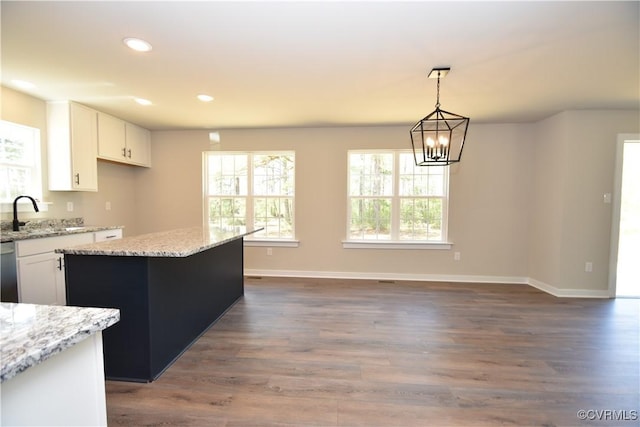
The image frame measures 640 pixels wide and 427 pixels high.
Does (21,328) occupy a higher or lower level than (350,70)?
lower

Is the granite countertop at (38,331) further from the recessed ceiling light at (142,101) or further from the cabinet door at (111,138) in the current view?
the cabinet door at (111,138)

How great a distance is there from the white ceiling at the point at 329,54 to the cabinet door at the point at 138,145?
0.71 meters

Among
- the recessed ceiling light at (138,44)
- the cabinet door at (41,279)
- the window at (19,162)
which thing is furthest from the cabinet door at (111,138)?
the recessed ceiling light at (138,44)

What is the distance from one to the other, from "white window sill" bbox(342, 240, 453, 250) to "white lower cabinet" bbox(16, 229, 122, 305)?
134 inches

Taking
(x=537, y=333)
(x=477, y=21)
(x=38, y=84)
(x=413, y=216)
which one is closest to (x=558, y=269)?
(x=537, y=333)

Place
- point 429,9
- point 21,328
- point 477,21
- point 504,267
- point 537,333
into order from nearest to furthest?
point 21,328, point 429,9, point 477,21, point 537,333, point 504,267

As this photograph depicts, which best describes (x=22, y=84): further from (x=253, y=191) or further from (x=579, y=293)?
(x=579, y=293)

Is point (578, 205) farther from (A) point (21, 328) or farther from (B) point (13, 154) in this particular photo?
(B) point (13, 154)

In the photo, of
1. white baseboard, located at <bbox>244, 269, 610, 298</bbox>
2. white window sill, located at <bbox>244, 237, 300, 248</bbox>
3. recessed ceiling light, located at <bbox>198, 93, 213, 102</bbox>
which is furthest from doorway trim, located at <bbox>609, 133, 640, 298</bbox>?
recessed ceiling light, located at <bbox>198, 93, 213, 102</bbox>

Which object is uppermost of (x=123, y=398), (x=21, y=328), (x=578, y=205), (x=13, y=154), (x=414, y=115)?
(x=414, y=115)

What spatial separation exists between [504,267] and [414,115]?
8.73 feet

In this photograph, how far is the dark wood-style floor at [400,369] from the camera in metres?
1.70

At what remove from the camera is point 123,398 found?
5.94 ft

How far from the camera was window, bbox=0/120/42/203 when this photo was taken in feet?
9.80
